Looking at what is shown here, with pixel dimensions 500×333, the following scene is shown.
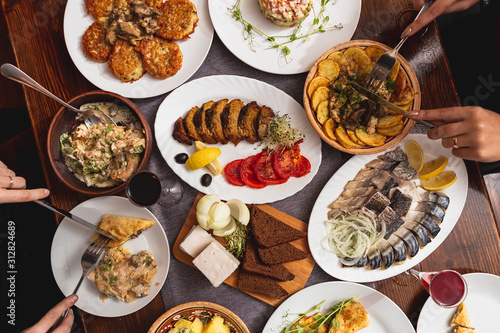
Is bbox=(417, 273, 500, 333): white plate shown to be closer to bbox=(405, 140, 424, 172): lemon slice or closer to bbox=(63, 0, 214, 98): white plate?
bbox=(405, 140, 424, 172): lemon slice

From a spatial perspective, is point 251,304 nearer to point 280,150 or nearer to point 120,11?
point 280,150

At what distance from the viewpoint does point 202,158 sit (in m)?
2.74

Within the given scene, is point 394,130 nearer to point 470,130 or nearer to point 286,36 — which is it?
point 470,130

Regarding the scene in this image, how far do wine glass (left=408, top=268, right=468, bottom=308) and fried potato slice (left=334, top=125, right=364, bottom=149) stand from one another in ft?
3.88

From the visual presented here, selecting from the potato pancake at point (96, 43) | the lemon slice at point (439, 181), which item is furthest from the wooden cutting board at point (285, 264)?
the potato pancake at point (96, 43)

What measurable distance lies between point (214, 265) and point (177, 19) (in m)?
1.97

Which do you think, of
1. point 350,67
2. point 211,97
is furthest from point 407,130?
point 211,97

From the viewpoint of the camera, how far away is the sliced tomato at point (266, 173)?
2.82 meters

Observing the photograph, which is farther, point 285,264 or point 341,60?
point 285,264

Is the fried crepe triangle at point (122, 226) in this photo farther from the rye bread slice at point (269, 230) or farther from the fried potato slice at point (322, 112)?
the fried potato slice at point (322, 112)

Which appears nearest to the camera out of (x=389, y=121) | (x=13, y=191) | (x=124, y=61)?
(x=13, y=191)

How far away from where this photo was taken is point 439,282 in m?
2.70

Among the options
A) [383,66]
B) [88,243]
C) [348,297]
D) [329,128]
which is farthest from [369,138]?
[88,243]

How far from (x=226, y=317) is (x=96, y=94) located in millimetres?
1977
